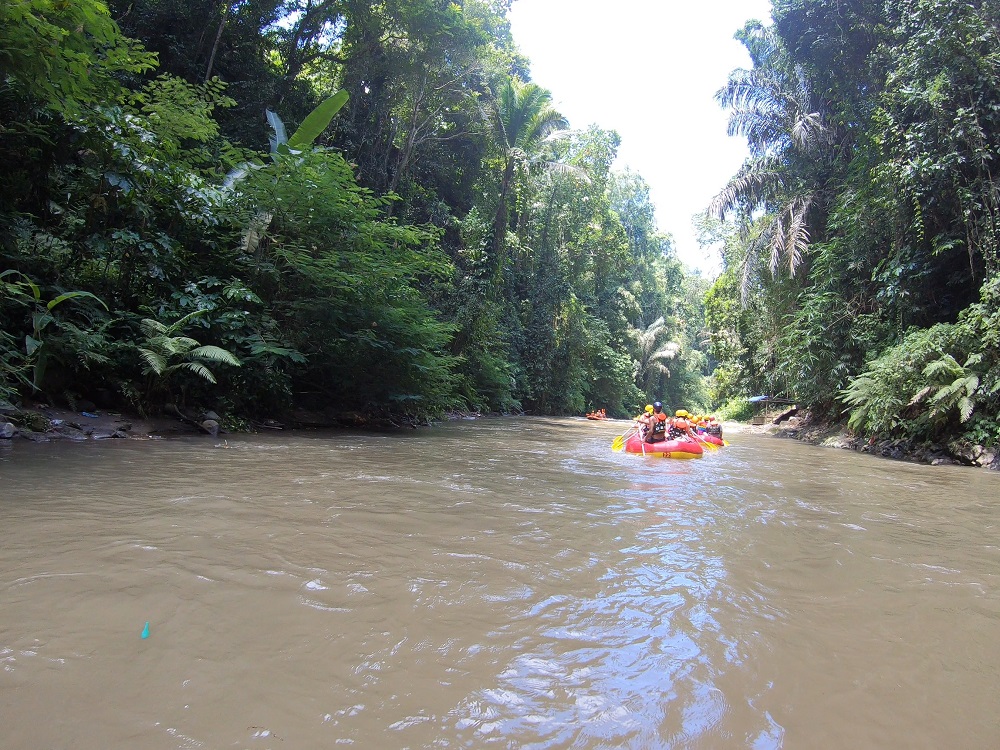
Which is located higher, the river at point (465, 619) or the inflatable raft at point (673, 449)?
the inflatable raft at point (673, 449)

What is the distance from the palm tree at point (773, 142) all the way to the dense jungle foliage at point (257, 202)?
5.99 meters

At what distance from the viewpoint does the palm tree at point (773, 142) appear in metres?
16.8

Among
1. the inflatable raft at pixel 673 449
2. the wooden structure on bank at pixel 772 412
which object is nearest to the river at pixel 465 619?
the inflatable raft at pixel 673 449

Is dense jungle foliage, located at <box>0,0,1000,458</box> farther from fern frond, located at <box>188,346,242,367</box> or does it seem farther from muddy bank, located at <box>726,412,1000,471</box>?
muddy bank, located at <box>726,412,1000,471</box>

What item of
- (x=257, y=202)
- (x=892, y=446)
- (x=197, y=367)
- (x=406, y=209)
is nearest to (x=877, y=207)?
(x=892, y=446)

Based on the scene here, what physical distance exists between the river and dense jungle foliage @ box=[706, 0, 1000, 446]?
6.50 meters

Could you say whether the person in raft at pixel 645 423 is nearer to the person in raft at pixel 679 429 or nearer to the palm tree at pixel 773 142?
the person in raft at pixel 679 429

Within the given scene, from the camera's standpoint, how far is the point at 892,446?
11.7 m

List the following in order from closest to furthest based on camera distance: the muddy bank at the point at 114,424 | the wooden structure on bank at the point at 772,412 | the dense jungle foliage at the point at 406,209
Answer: the muddy bank at the point at 114,424
the dense jungle foliage at the point at 406,209
the wooden structure on bank at the point at 772,412

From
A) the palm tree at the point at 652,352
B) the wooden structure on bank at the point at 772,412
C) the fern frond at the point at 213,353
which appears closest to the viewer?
the fern frond at the point at 213,353

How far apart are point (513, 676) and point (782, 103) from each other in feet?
66.9

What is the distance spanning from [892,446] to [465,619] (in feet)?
40.0

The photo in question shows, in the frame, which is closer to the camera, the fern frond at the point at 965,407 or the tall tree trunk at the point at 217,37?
the fern frond at the point at 965,407

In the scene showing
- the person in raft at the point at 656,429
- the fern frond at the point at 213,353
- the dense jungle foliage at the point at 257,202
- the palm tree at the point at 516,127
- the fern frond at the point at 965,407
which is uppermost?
the palm tree at the point at 516,127
